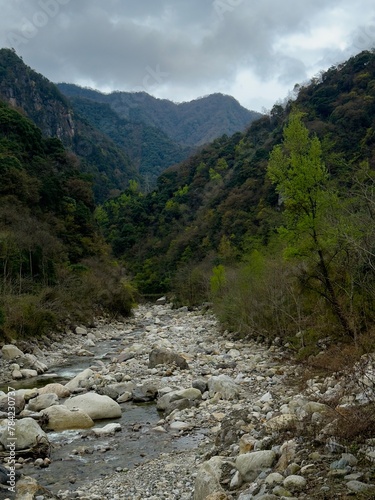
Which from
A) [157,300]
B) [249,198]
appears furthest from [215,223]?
[157,300]

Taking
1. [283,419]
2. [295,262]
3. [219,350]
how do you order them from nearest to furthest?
[283,419], [295,262], [219,350]

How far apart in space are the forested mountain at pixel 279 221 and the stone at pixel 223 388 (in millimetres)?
2815

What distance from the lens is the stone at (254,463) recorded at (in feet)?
16.5

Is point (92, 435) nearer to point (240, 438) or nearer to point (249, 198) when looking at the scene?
point (240, 438)

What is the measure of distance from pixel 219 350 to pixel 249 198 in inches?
1390

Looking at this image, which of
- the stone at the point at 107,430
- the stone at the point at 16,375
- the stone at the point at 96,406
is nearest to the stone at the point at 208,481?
the stone at the point at 107,430

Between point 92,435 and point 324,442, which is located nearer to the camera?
point 324,442

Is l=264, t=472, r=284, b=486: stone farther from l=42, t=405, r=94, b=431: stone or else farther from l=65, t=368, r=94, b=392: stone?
l=65, t=368, r=94, b=392: stone

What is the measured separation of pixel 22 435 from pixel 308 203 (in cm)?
782

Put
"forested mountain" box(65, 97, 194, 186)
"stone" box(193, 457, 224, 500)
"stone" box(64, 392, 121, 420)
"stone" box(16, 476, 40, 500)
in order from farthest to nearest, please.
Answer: "forested mountain" box(65, 97, 194, 186) → "stone" box(64, 392, 121, 420) → "stone" box(16, 476, 40, 500) → "stone" box(193, 457, 224, 500)

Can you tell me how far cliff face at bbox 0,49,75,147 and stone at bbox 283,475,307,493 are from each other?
92.4 metres

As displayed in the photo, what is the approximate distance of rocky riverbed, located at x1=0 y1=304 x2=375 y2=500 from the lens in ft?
14.8

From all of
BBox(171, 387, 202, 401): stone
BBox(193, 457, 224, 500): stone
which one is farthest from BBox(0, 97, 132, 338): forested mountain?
BBox(193, 457, 224, 500): stone

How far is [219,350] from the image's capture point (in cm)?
1677
